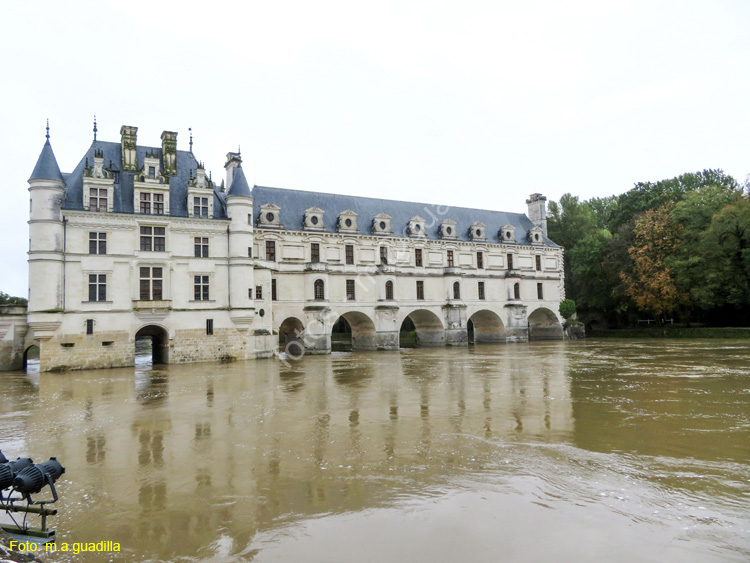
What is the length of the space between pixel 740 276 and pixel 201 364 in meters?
38.0

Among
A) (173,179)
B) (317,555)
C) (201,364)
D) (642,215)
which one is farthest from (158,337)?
(642,215)

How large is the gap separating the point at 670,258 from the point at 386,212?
23.1 meters

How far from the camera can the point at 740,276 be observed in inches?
1443

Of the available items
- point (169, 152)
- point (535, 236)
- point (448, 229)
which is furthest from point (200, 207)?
point (535, 236)

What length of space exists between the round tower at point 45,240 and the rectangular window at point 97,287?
4.36 ft

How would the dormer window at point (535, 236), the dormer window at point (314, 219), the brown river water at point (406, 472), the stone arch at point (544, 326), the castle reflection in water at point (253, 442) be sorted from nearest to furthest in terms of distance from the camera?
the brown river water at point (406, 472)
the castle reflection in water at point (253, 442)
the dormer window at point (314, 219)
the stone arch at point (544, 326)
the dormer window at point (535, 236)

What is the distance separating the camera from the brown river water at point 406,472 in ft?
17.5

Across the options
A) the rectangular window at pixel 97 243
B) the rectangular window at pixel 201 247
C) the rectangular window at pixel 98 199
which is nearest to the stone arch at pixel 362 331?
the rectangular window at pixel 201 247

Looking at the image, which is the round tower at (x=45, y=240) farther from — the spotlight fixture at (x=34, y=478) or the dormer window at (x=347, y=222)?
the spotlight fixture at (x=34, y=478)

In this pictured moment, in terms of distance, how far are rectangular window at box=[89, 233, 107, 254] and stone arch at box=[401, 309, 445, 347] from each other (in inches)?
874

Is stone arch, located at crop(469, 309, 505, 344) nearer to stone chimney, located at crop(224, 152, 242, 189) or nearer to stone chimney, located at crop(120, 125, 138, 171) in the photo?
stone chimney, located at crop(224, 152, 242, 189)

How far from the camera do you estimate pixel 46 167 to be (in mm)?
25891

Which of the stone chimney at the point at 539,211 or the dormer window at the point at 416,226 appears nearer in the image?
the dormer window at the point at 416,226

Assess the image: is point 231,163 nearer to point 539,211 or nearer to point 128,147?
point 128,147
